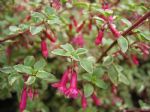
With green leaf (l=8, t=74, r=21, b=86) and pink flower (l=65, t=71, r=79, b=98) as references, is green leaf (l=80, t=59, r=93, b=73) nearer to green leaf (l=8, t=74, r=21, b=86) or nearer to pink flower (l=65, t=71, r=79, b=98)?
pink flower (l=65, t=71, r=79, b=98)

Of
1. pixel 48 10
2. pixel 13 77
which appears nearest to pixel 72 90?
pixel 13 77

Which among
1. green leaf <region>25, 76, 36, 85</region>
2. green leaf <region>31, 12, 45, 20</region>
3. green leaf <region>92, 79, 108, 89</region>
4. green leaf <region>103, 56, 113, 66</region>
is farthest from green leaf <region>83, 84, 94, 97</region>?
green leaf <region>31, 12, 45, 20</region>

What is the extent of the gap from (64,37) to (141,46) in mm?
612

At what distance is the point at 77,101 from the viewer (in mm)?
1771

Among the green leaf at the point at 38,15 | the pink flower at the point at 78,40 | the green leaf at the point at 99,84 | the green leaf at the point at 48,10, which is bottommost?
the green leaf at the point at 99,84

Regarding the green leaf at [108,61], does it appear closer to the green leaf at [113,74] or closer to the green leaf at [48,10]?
the green leaf at [113,74]

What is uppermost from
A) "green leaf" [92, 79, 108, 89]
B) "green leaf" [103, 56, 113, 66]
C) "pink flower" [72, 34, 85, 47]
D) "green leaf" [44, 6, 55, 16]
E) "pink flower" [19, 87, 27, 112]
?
"green leaf" [44, 6, 55, 16]

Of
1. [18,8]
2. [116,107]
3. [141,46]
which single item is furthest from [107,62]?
[18,8]

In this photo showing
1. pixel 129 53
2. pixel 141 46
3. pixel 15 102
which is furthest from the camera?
pixel 15 102

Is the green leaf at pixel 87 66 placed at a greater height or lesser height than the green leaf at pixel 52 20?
lesser

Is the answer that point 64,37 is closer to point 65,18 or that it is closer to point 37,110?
point 65,18

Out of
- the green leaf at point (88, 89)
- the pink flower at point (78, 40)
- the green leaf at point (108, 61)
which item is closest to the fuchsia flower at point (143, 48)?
the green leaf at point (108, 61)

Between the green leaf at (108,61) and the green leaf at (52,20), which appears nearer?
the green leaf at (52,20)

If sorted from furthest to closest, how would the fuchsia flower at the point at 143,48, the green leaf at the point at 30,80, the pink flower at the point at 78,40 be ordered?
the pink flower at the point at 78,40
the fuchsia flower at the point at 143,48
the green leaf at the point at 30,80
